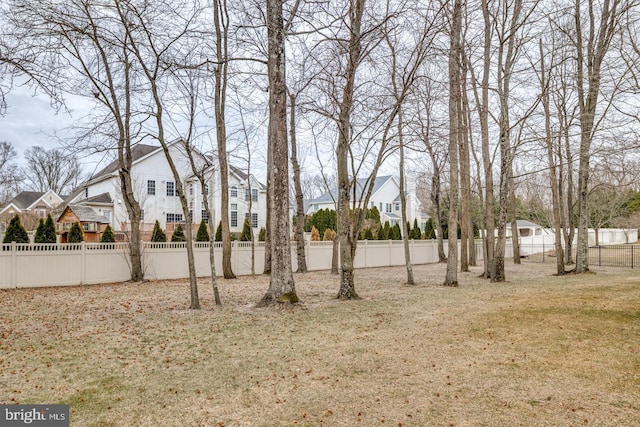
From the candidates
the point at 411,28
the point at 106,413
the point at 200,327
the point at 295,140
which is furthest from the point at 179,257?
the point at 106,413

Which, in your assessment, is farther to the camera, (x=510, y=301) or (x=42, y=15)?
(x=510, y=301)

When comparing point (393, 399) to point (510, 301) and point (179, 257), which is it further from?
point (179, 257)

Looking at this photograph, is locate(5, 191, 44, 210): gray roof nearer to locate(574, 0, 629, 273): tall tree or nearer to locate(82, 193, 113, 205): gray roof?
locate(82, 193, 113, 205): gray roof

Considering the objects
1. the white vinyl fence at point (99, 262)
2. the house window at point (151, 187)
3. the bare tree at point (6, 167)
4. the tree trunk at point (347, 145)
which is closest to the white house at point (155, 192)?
the house window at point (151, 187)

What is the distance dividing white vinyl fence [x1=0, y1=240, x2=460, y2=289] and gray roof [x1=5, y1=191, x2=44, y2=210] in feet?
108

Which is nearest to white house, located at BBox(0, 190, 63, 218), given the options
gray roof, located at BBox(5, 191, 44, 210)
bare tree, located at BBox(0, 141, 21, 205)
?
gray roof, located at BBox(5, 191, 44, 210)

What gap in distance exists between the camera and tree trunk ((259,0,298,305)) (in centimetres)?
786

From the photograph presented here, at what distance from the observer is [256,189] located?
96.9 ft

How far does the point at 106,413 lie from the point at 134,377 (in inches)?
33.9

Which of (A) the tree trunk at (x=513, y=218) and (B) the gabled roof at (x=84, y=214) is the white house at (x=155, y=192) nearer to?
(B) the gabled roof at (x=84, y=214)

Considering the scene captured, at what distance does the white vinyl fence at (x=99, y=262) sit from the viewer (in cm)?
1114

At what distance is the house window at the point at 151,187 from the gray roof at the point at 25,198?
20497 millimetres

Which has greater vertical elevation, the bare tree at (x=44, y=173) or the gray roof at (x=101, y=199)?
the bare tree at (x=44, y=173)

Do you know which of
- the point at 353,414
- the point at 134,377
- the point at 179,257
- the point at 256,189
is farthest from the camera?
the point at 256,189
